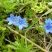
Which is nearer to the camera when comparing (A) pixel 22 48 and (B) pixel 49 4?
(A) pixel 22 48

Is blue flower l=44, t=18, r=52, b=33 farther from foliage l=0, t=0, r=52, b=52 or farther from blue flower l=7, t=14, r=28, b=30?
blue flower l=7, t=14, r=28, b=30

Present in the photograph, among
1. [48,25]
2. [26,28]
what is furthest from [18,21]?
[48,25]

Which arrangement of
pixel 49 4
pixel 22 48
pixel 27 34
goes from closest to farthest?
pixel 22 48 → pixel 27 34 → pixel 49 4

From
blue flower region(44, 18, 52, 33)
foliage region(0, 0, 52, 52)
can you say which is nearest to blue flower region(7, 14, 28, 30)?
foliage region(0, 0, 52, 52)

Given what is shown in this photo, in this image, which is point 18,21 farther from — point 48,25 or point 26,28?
point 48,25

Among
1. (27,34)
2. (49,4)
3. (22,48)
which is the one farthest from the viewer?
(49,4)

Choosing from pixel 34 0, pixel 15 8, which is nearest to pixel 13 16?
pixel 15 8

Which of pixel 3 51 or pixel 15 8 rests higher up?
pixel 15 8

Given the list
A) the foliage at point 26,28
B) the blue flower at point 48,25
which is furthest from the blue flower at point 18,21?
the blue flower at point 48,25

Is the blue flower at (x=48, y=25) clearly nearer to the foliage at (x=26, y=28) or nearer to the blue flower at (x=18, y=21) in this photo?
the foliage at (x=26, y=28)

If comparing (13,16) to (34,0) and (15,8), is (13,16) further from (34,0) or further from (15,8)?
(34,0)
